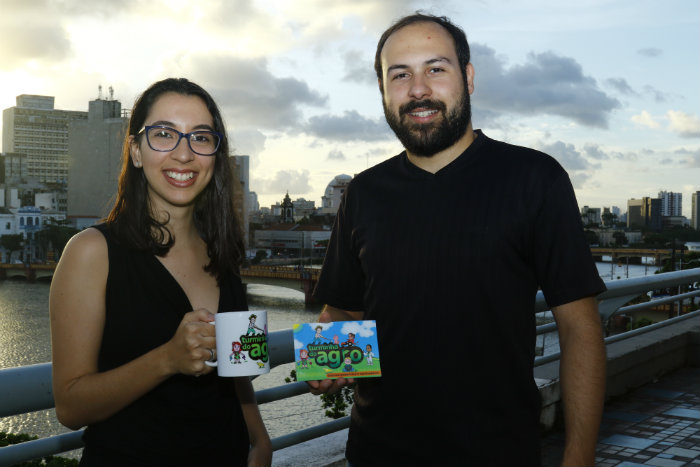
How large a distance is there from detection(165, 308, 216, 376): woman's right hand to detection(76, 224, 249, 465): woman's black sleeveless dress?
0.44ft

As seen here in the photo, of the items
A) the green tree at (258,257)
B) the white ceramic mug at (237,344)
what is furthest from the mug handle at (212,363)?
the green tree at (258,257)

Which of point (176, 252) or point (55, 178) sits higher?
point (55, 178)

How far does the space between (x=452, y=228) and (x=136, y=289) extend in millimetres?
679

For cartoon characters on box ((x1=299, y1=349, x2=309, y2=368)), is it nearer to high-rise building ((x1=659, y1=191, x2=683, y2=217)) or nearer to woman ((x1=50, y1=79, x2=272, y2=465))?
woman ((x1=50, y1=79, x2=272, y2=465))

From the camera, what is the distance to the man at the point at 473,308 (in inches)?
57.2

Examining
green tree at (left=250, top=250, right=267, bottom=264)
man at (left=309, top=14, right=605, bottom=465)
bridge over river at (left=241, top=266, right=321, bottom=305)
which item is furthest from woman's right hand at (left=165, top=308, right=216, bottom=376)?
green tree at (left=250, top=250, right=267, bottom=264)

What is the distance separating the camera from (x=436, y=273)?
58.5 inches

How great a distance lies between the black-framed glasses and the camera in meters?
1.52

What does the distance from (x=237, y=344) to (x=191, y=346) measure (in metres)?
0.10

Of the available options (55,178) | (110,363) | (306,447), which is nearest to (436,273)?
(110,363)

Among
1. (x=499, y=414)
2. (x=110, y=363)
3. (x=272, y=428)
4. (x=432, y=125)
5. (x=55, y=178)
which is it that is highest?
(x=55, y=178)

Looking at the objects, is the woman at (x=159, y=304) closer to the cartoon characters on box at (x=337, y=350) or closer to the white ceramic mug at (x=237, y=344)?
the white ceramic mug at (x=237, y=344)

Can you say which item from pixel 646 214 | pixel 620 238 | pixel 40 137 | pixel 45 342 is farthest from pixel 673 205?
pixel 40 137

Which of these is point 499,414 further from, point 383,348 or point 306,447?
point 306,447
